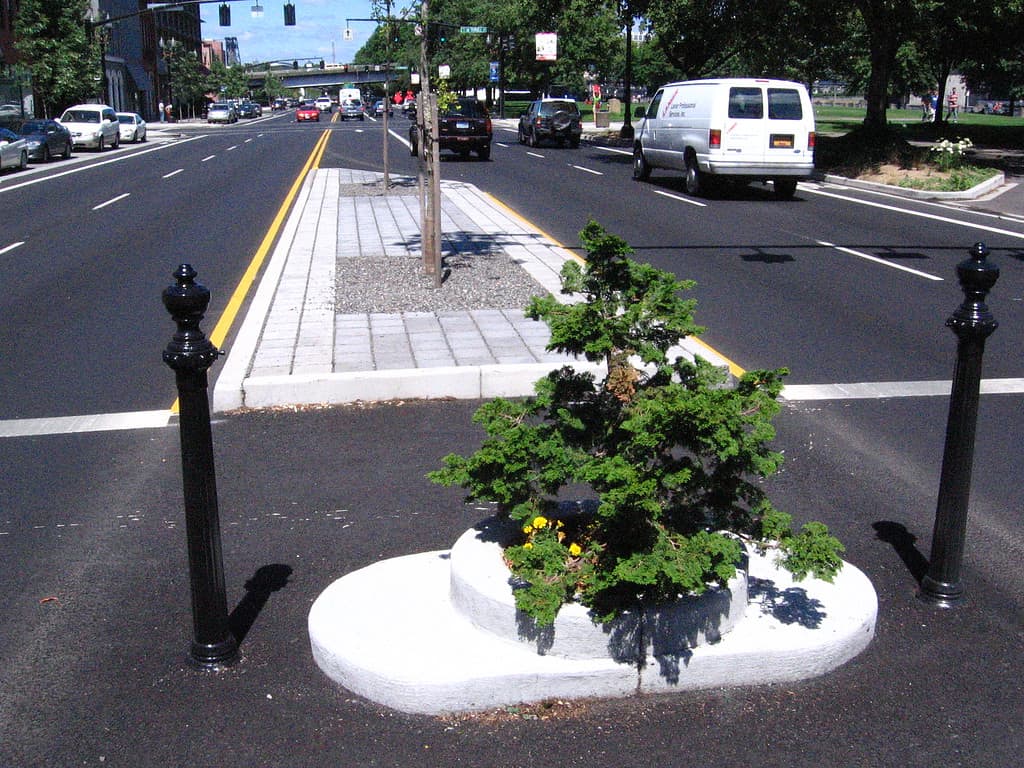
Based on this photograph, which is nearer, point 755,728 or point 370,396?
point 755,728

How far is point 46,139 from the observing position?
36125 mm

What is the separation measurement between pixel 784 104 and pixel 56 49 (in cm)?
3669

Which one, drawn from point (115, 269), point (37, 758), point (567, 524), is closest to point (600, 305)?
point (567, 524)

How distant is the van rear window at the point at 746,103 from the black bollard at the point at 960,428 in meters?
18.1

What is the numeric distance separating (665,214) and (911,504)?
1423cm

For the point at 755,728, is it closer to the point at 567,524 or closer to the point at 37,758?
the point at 567,524

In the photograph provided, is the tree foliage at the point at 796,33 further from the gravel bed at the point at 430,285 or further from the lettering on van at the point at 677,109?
the lettering on van at the point at 677,109

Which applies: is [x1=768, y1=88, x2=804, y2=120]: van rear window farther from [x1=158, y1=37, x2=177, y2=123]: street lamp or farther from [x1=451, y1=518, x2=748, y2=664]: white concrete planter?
[x1=158, y1=37, x2=177, y2=123]: street lamp

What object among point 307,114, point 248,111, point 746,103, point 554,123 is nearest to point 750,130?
point 746,103

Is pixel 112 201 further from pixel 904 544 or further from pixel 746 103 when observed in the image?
pixel 904 544

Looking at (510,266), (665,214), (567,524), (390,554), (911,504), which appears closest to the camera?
(567,524)

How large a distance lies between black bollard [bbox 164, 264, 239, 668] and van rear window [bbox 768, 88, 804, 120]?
19.8m

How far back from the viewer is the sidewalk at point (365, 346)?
7430 millimetres

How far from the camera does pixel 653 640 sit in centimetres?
380
